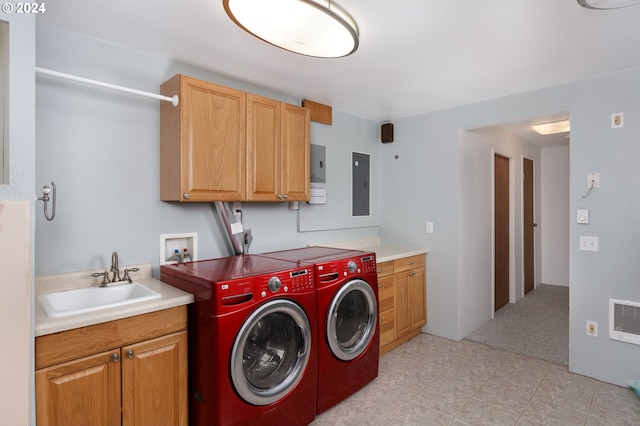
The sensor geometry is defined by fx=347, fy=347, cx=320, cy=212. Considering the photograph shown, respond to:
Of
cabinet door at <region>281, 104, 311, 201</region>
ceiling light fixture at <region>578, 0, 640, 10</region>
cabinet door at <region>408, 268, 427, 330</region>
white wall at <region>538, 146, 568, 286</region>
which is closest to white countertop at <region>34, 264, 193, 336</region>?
cabinet door at <region>281, 104, 311, 201</region>

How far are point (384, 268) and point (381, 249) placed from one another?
0.61 meters

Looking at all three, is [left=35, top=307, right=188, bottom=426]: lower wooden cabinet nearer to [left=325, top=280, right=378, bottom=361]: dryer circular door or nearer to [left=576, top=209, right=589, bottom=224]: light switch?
[left=325, top=280, right=378, bottom=361]: dryer circular door

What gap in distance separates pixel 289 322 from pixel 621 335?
2.46 m

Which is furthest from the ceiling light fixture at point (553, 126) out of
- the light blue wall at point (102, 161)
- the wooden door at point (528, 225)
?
the light blue wall at point (102, 161)

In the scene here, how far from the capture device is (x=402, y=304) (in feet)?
10.9

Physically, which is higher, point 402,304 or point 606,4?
point 606,4

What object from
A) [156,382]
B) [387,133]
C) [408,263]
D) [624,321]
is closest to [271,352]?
[156,382]

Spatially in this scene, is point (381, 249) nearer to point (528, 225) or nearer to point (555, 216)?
point (528, 225)

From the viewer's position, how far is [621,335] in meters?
2.55

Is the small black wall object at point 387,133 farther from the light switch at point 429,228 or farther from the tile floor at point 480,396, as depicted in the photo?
the tile floor at point 480,396

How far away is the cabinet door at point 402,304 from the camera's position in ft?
10.6

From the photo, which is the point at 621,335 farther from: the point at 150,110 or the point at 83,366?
the point at 150,110

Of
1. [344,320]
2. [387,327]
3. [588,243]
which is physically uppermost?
[588,243]

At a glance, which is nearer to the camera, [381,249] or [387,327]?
[387,327]
